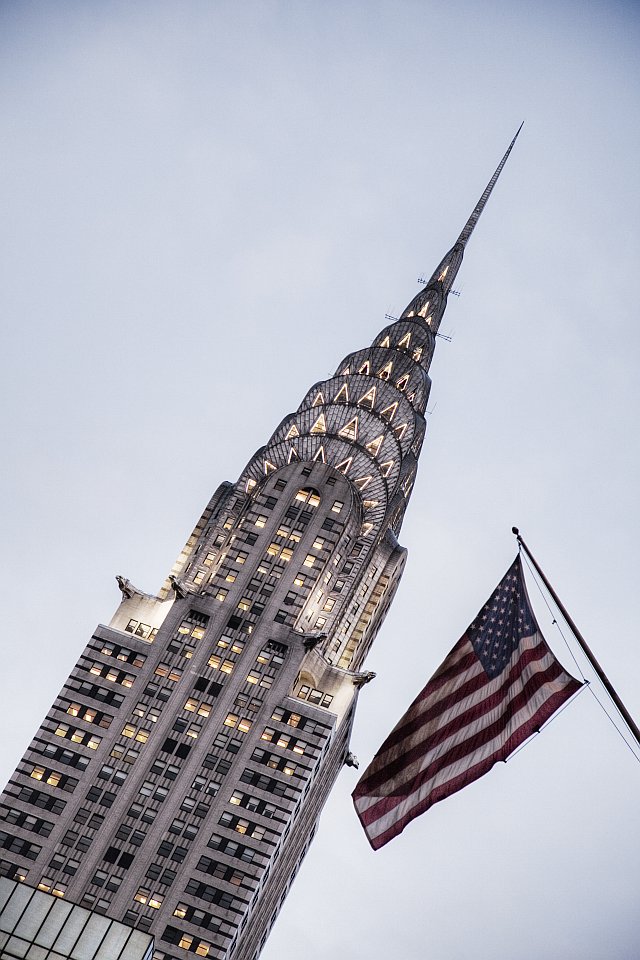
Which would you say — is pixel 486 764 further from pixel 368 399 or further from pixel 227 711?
pixel 368 399

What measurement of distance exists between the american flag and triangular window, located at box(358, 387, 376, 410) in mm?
145375

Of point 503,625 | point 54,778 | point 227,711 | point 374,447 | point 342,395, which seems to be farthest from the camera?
point 342,395

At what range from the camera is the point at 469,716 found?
146 ft

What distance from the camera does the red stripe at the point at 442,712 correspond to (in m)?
43.7

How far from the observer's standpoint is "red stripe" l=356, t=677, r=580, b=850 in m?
40.7

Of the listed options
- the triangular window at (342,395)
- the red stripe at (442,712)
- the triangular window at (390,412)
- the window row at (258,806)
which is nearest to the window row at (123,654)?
the window row at (258,806)

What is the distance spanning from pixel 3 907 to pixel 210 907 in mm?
32241

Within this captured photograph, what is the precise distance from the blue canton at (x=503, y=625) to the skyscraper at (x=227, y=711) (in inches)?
3736

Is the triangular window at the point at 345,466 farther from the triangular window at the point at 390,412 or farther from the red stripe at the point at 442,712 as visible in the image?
the red stripe at the point at 442,712

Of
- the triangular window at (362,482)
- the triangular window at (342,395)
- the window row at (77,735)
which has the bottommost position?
the window row at (77,735)

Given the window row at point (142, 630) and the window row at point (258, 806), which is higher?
the window row at point (142, 630)

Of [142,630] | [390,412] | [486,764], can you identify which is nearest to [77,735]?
[142,630]

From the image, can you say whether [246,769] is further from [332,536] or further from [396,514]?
[396,514]

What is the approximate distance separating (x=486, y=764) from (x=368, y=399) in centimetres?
15153
